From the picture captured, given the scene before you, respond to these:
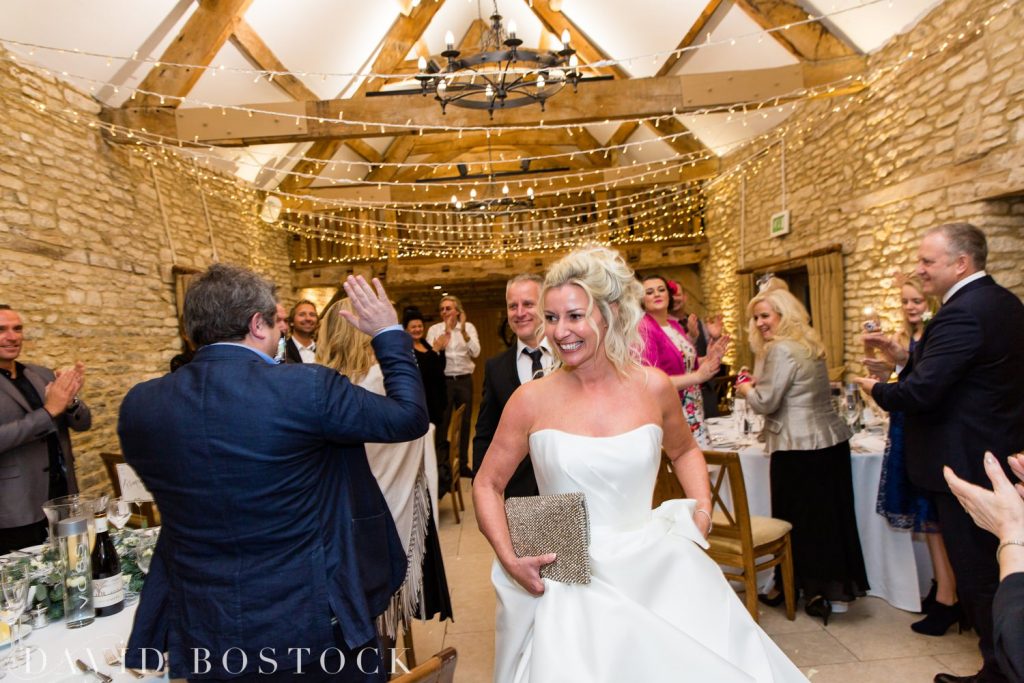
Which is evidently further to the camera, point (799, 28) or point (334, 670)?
point (799, 28)

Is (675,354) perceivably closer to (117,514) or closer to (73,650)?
(117,514)

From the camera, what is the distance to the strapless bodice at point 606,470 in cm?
157

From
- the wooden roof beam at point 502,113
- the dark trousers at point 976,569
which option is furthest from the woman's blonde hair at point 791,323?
the wooden roof beam at point 502,113

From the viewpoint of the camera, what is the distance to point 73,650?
144cm

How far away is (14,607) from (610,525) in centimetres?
146

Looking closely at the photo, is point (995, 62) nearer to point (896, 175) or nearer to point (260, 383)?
point (896, 175)

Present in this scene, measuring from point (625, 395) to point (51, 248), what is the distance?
200 inches

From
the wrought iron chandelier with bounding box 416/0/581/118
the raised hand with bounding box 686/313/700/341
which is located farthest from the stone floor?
the wrought iron chandelier with bounding box 416/0/581/118

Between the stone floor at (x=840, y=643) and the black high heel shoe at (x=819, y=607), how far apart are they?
34 millimetres

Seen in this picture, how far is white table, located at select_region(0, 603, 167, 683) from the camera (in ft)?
4.39

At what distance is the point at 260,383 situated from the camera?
4.25ft

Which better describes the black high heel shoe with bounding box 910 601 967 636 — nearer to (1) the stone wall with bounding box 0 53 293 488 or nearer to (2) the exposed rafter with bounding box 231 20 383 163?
(1) the stone wall with bounding box 0 53 293 488

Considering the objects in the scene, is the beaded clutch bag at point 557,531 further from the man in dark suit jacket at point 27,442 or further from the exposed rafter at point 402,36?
the exposed rafter at point 402,36

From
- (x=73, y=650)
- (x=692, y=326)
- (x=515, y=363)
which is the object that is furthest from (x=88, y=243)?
(x=692, y=326)
